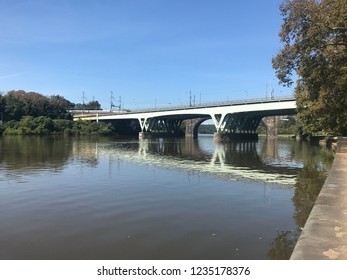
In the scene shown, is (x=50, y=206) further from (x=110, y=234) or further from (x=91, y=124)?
(x=91, y=124)

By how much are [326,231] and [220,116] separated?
4830 inches

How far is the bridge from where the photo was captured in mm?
108000

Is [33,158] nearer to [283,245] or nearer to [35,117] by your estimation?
[283,245]

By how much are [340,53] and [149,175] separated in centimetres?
1775

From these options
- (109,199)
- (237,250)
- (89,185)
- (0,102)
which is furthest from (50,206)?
(0,102)

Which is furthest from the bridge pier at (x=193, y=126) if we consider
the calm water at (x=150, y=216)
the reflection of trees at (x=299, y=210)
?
the calm water at (x=150, y=216)

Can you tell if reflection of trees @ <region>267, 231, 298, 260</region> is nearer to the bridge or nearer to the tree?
the tree

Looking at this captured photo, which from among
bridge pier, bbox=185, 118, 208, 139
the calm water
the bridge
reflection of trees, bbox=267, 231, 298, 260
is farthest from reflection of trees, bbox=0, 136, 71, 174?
bridge pier, bbox=185, 118, 208, 139

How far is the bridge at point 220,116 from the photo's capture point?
108 meters

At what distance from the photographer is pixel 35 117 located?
152 metres

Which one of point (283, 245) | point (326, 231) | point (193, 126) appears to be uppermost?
point (193, 126)

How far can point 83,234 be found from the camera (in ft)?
36.7

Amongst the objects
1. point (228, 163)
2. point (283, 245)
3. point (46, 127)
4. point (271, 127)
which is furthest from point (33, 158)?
point (271, 127)

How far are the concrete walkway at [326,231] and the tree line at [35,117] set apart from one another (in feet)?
Answer: 430
